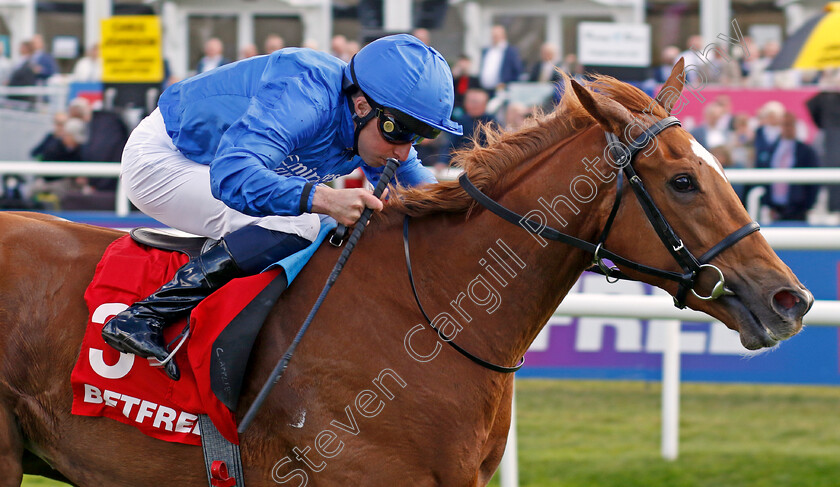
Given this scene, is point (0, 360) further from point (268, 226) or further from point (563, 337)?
point (563, 337)

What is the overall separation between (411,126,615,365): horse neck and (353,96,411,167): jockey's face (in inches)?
13.1

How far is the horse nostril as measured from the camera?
8.16ft

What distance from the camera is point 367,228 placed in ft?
9.58

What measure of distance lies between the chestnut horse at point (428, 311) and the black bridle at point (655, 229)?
0.06 ft

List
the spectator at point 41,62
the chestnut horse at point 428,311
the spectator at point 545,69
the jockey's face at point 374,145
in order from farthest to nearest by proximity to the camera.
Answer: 1. the spectator at point 41,62
2. the spectator at point 545,69
3. the jockey's face at point 374,145
4. the chestnut horse at point 428,311

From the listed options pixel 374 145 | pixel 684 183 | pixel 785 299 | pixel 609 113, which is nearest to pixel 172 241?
pixel 374 145

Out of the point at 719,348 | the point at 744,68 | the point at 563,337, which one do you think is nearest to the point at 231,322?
the point at 563,337

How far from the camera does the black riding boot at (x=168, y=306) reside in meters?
2.71

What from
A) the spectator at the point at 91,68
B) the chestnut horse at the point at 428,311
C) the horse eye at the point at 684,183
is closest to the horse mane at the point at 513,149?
the chestnut horse at the point at 428,311

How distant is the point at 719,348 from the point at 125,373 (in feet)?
14.7

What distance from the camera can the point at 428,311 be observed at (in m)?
2.79

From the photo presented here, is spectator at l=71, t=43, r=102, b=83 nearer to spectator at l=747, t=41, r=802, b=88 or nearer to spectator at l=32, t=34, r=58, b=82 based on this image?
spectator at l=32, t=34, r=58, b=82

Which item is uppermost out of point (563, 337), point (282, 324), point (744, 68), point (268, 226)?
point (268, 226)

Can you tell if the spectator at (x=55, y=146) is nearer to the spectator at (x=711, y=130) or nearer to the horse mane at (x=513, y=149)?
the spectator at (x=711, y=130)
